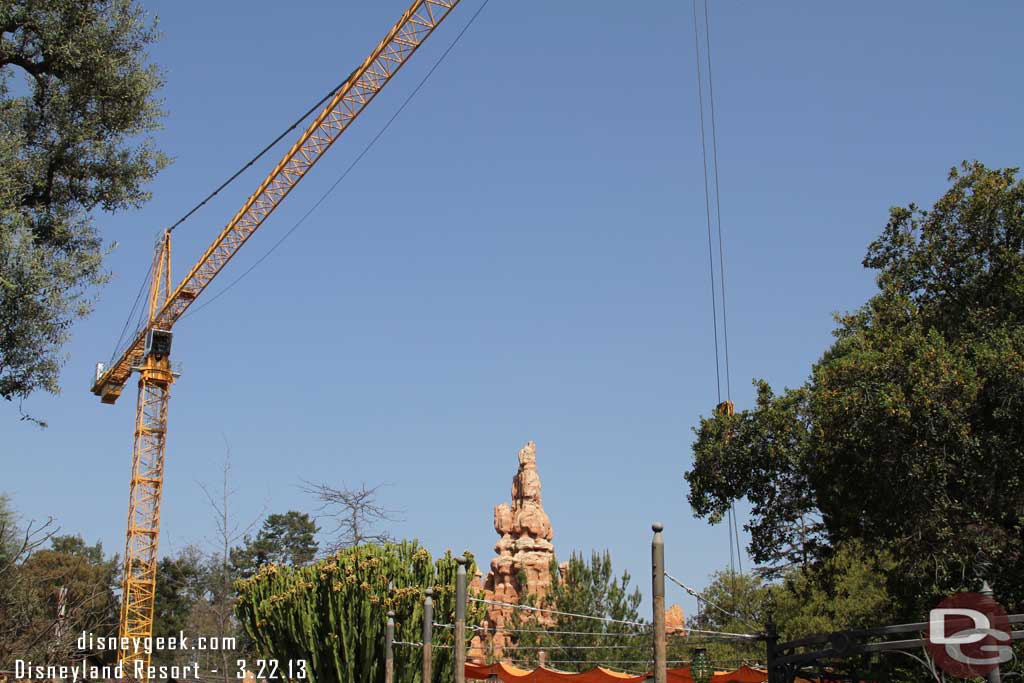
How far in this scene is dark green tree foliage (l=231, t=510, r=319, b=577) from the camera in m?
69.7

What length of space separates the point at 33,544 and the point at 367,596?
14.6m

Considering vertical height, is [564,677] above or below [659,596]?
below

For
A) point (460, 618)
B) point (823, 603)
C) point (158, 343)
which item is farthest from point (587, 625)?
point (158, 343)

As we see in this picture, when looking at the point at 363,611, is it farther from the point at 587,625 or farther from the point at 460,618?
the point at 587,625

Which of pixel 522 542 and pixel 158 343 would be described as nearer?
pixel 522 542

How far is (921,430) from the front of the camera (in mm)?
18062


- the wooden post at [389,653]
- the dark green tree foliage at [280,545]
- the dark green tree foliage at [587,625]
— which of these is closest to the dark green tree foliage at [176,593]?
the dark green tree foliage at [280,545]

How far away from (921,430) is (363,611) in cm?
1206

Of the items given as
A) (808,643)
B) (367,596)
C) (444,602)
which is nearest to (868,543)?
(808,643)

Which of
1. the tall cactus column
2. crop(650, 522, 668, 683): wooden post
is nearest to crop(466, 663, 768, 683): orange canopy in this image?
the tall cactus column

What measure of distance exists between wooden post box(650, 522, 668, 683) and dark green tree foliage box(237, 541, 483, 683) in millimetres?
9238

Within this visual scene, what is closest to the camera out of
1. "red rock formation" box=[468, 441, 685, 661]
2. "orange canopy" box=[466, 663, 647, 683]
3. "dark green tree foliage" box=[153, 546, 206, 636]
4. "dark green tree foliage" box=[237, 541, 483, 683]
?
"dark green tree foliage" box=[237, 541, 483, 683]

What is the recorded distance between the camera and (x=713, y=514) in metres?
22.7

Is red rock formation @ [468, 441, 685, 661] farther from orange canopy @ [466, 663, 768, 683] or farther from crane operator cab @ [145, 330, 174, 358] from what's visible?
crane operator cab @ [145, 330, 174, 358]
